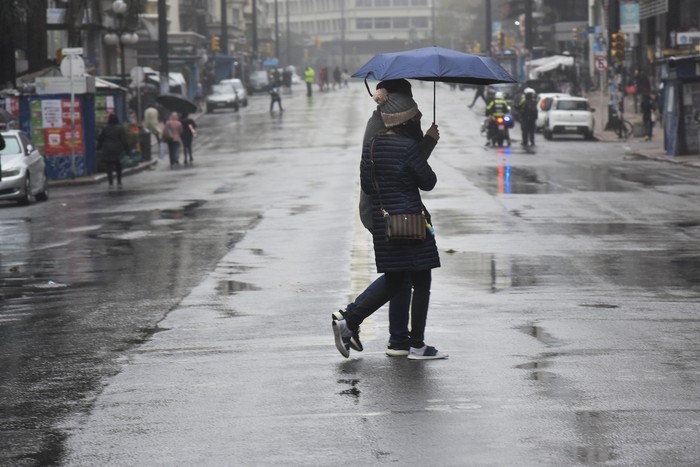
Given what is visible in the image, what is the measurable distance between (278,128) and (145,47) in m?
29.8

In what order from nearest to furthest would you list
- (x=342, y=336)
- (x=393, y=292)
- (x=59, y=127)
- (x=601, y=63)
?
(x=342, y=336)
(x=393, y=292)
(x=59, y=127)
(x=601, y=63)

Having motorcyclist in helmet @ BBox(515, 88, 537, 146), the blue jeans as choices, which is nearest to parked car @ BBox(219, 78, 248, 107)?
motorcyclist in helmet @ BBox(515, 88, 537, 146)

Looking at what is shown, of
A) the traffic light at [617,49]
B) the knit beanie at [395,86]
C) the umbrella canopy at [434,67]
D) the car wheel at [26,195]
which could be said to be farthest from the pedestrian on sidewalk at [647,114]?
the knit beanie at [395,86]

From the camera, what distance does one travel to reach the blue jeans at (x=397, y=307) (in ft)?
30.7

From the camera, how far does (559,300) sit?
1212cm

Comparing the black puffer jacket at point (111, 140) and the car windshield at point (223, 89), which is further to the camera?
the car windshield at point (223, 89)

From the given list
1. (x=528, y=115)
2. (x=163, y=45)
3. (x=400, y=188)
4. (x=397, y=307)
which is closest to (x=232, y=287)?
(x=397, y=307)

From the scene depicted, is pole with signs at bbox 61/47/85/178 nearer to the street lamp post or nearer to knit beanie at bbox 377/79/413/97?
the street lamp post

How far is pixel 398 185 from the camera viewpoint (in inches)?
357

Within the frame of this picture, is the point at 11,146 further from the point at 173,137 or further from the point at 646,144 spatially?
the point at 646,144

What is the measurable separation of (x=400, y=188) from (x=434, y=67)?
99cm

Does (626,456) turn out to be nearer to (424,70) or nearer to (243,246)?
(424,70)

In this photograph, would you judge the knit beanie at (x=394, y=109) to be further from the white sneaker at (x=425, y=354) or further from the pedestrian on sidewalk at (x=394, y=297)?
the white sneaker at (x=425, y=354)

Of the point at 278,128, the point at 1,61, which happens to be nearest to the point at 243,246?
the point at 1,61
